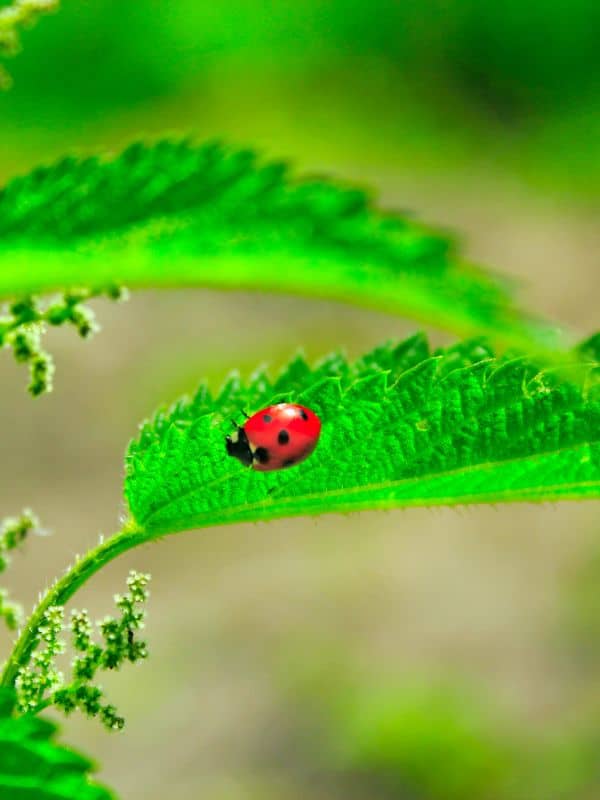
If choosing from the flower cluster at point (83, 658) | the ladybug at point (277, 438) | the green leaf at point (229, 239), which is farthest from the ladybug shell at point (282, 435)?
the green leaf at point (229, 239)

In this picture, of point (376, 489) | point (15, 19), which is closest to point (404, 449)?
point (376, 489)

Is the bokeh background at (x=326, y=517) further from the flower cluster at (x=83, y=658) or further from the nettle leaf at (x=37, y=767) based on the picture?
the nettle leaf at (x=37, y=767)

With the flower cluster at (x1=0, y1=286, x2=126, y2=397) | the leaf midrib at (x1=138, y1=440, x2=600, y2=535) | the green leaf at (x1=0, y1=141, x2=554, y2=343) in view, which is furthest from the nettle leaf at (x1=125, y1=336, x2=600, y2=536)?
the green leaf at (x1=0, y1=141, x2=554, y2=343)

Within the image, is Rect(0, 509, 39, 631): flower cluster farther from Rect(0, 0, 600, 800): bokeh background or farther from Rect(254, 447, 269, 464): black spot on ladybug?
Rect(0, 0, 600, 800): bokeh background

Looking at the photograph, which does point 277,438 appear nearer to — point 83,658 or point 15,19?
point 83,658

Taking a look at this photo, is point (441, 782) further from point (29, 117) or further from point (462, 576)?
point (29, 117)

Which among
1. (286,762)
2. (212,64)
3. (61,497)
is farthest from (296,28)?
(286,762)
